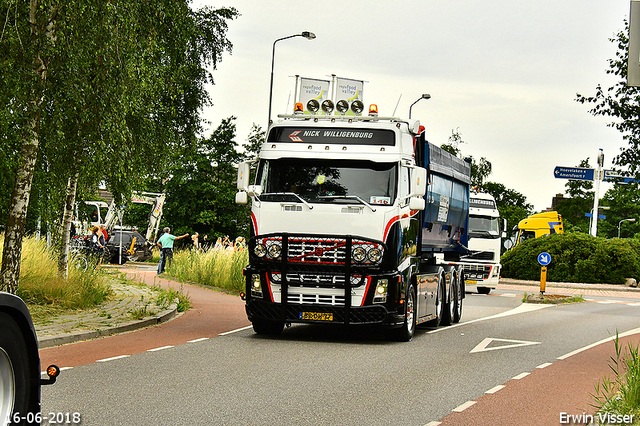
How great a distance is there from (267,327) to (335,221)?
253 centimetres

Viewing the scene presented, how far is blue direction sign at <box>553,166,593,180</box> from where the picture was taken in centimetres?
4160

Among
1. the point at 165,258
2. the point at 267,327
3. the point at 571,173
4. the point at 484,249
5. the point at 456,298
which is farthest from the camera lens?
the point at 571,173

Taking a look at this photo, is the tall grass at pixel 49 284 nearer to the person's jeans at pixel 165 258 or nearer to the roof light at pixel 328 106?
the roof light at pixel 328 106

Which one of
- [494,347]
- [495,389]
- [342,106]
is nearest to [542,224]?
[494,347]

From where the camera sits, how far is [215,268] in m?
25.8

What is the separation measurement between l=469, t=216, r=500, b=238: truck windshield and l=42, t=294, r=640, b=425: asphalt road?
14578mm

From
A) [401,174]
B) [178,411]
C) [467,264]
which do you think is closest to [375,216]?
[401,174]

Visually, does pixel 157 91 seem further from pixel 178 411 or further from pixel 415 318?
pixel 178 411

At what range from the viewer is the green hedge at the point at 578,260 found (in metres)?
37.5

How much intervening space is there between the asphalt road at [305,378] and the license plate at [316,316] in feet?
1.40

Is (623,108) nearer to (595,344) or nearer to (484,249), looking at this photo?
(595,344)

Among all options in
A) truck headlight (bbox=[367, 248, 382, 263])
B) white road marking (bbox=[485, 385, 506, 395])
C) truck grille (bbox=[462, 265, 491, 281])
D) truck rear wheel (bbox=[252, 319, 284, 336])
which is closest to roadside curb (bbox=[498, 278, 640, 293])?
truck grille (bbox=[462, 265, 491, 281])

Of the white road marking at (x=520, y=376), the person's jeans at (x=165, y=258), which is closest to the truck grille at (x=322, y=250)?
the white road marking at (x=520, y=376)

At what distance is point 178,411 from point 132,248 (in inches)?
1462
